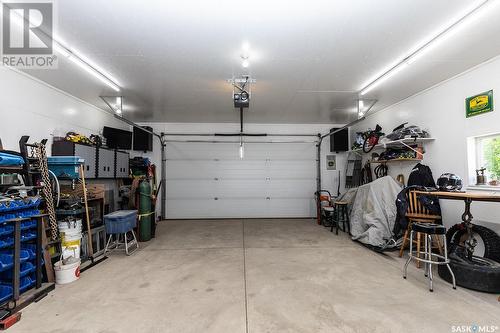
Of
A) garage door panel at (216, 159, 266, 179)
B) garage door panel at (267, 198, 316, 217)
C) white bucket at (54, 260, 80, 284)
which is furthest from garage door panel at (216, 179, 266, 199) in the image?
white bucket at (54, 260, 80, 284)

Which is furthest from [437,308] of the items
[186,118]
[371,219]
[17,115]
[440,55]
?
[186,118]

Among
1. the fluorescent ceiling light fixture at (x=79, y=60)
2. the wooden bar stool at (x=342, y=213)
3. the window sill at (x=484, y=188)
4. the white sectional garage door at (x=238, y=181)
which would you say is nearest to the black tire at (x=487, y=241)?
the window sill at (x=484, y=188)

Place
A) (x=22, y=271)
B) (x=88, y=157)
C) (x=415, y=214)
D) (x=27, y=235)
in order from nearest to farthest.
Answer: (x=22, y=271) < (x=27, y=235) < (x=415, y=214) < (x=88, y=157)

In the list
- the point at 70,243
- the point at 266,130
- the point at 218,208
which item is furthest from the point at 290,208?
the point at 70,243

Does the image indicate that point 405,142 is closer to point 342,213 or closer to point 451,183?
point 451,183

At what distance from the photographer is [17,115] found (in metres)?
3.50

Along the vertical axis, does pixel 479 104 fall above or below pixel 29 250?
above

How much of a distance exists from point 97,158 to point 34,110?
1338 mm

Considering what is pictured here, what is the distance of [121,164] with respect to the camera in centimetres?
577

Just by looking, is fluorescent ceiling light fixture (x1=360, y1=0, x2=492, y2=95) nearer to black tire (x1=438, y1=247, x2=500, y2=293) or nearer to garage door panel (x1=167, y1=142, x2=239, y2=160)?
black tire (x1=438, y1=247, x2=500, y2=293)

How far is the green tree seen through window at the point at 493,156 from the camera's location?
3414 mm

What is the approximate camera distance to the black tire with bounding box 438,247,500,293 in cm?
254

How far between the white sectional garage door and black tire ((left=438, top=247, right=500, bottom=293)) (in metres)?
4.48

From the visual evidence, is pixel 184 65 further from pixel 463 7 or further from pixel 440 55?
pixel 440 55
